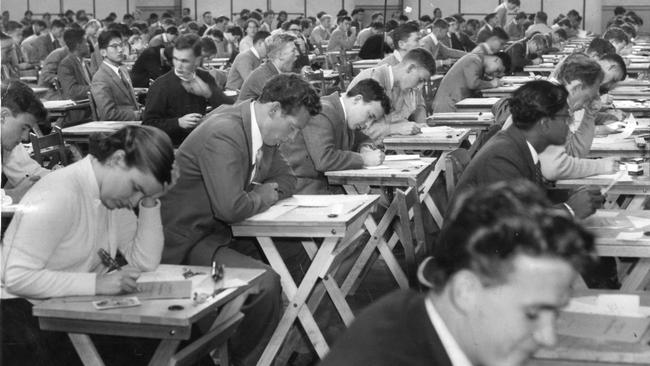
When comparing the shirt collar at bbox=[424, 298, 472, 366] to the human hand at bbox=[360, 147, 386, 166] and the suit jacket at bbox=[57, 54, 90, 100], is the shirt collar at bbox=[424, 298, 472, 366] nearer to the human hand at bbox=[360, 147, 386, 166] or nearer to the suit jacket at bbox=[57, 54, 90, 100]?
the human hand at bbox=[360, 147, 386, 166]

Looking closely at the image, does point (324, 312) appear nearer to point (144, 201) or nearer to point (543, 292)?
point (144, 201)

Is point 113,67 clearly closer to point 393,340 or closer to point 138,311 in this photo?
point 138,311

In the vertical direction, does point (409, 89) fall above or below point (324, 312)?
above

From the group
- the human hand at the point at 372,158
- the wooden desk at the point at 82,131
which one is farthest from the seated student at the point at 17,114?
the wooden desk at the point at 82,131

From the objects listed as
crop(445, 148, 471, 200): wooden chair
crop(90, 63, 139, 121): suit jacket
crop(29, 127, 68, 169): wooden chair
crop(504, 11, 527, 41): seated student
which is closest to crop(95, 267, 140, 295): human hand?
crop(445, 148, 471, 200): wooden chair

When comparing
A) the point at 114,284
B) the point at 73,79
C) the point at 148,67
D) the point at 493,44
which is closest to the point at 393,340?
the point at 114,284

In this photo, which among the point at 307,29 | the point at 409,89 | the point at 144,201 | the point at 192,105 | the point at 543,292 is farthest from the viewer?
the point at 307,29

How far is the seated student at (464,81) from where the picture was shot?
8820 millimetres

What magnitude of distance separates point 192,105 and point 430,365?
5436 millimetres

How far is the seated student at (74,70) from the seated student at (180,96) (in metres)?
2.26

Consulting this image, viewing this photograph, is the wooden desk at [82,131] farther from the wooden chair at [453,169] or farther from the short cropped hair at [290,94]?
the short cropped hair at [290,94]

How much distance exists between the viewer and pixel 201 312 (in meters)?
2.76

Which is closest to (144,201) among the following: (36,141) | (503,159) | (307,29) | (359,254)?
(503,159)

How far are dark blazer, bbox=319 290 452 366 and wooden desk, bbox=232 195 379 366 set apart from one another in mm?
2249
